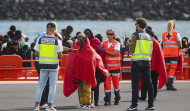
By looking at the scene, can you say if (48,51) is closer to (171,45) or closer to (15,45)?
(171,45)

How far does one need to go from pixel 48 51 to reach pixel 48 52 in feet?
0.07

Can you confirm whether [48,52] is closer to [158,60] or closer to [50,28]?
[50,28]

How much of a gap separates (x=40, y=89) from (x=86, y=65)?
3.59 ft

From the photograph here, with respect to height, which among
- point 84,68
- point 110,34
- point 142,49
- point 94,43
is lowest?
→ point 84,68

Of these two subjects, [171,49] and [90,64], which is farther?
[171,49]

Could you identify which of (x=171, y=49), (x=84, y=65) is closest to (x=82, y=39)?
(x=84, y=65)

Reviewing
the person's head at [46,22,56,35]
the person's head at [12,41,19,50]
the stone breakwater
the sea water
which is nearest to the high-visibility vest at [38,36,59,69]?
the person's head at [46,22,56,35]

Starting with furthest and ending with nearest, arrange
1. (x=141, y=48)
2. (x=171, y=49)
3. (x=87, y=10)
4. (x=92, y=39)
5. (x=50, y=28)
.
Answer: (x=87, y=10), (x=171, y=49), (x=92, y=39), (x=141, y=48), (x=50, y=28)

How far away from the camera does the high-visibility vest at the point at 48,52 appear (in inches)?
417

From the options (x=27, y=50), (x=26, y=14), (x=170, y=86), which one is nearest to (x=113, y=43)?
(x=170, y=86)

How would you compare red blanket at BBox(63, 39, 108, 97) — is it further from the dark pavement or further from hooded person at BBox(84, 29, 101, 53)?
the dark pavement

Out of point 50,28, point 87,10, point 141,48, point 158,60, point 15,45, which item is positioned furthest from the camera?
point 87,10

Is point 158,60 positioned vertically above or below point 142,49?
below

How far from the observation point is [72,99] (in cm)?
1292
